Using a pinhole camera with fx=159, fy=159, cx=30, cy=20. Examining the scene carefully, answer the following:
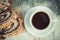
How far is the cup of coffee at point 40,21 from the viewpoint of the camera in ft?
2.68

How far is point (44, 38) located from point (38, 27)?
65 millimetres

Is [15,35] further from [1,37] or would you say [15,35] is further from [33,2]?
[33,2]

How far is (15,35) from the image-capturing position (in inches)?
32.7

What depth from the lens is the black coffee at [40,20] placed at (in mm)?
830

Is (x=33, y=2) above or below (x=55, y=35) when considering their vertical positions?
above

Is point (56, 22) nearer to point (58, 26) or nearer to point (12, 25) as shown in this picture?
point (58, 26)

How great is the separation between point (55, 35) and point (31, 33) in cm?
13

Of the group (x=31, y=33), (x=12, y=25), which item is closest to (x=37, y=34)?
(x=31, y=33)

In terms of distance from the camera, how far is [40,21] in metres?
0.83

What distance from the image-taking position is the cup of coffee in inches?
32.2

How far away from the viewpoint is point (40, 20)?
2.73 ft

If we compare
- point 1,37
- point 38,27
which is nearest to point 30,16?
point 38,27

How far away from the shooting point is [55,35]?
83 cm

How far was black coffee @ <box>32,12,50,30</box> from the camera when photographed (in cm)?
A: 83
